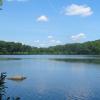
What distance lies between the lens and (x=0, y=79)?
746 cm

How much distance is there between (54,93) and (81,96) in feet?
10.8

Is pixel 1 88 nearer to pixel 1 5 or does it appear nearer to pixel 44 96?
pixel 1 5

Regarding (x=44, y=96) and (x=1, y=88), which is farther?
(x=44, y=96)

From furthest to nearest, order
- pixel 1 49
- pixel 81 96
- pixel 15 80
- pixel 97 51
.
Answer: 1. pixel 97 51
2. pixel 15 80
3. pixel 81 96
4. pixel 1 49

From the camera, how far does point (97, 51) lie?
198750 millimetres

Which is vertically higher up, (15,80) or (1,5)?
(1,5)

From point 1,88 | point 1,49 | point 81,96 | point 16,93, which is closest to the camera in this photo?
point 1,88

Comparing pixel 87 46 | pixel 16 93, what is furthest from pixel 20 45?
pixel 16 93

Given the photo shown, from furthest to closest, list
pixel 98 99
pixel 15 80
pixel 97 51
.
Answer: pixel 97 51 → pixel 15 80 → pixel 98 99

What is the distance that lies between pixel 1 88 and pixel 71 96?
22508 mm

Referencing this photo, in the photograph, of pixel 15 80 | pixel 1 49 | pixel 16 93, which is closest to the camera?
pixel 1 49

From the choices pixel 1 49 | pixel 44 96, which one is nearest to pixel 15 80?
pixel 44 96

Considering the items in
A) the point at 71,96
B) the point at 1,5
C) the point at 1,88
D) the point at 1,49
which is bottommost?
the point at 71,96

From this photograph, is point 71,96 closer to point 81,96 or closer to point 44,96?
point 81,96
